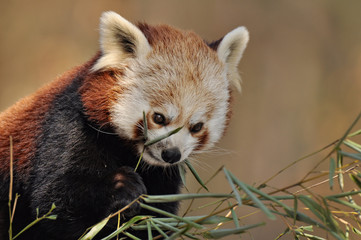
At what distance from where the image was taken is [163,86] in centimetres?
302

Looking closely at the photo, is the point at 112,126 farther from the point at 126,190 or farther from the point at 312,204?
the point at 312,204

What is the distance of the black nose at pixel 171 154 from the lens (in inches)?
114

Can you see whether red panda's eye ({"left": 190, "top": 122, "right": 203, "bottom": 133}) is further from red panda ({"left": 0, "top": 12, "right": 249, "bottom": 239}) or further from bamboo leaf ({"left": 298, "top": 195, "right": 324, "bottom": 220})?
bamboo leaf ({"left": 298, "top": 195, "right": 324, "bottom": 220})

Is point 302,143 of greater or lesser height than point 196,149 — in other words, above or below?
below

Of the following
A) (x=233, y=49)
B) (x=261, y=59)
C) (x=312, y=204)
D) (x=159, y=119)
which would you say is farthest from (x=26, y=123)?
(x=261, y=59)

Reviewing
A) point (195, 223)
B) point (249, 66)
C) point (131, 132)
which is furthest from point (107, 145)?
point (249, 66)

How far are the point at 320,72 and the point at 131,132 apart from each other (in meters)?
5.84

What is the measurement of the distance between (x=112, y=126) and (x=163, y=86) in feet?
1.15

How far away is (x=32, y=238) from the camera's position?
10.3 feet

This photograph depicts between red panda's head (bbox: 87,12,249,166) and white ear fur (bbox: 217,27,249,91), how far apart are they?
0.30 feet

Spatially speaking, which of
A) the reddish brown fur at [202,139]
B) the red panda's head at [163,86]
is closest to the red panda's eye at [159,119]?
the red panda's head at [163,86]

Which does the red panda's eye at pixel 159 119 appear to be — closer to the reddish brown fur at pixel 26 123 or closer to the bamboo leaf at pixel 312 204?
the reddish brown fur at pixel 26 123

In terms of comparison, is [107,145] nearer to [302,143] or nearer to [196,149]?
[196,149]

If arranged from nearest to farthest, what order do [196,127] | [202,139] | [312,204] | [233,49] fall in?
[312,204], [196,127], [202,139], [233,49]
